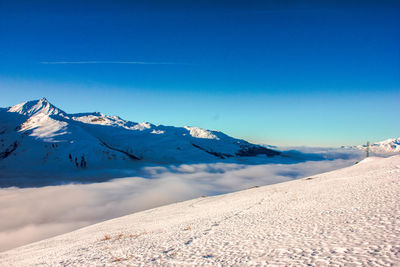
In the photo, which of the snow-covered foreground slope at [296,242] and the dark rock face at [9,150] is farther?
the dark rock face at [9,150]

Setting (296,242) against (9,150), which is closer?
(296,242)

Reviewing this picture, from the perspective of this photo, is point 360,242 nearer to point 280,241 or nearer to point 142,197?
point 280,241

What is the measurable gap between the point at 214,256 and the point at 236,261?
2.54 feet

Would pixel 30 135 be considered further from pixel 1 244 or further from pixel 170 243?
pixel 170 243

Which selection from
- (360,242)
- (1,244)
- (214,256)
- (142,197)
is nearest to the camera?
(360,242)

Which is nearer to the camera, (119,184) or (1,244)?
(1,244)

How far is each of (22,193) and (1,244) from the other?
56149mm

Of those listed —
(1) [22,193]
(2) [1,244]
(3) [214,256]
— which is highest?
(3) [214,256]

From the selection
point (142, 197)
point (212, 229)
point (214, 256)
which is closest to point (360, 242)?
point (214, 256)

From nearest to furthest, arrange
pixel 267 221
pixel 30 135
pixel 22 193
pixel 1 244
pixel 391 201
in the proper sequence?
pixel 391 201 → pixel 267 221 → pixel 1 244 → pixel 22 193 → pixel 30 135

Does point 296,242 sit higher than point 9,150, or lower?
higher

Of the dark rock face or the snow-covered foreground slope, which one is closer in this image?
the snow-covered foreground slope

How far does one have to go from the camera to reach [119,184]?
6831 inches

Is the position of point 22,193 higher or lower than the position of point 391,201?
lower
